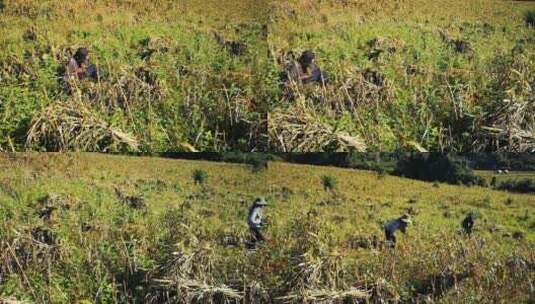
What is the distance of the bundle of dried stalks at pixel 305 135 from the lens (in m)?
6.71

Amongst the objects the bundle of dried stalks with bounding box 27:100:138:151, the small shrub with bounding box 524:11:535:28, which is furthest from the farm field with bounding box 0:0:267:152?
the small shrub with bounding box 524:11:535:28

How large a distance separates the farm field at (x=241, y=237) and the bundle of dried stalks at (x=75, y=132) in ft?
0.47

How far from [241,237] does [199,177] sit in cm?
60

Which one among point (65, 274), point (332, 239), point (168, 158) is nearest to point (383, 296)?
point (332, 239)

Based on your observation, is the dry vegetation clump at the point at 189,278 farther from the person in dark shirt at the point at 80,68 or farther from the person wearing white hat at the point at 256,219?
the person in dark shirt at the point at 80,68

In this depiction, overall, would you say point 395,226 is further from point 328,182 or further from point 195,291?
point 195,291

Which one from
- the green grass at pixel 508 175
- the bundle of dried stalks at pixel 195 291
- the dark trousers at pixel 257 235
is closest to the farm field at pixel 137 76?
the dark trousers at pixel 257 235

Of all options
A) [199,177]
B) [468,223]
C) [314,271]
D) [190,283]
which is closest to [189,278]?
[190,283]

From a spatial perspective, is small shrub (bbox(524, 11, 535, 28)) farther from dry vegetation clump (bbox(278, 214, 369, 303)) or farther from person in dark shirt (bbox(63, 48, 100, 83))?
person in dark shirt (bbox(63, 48, 100, 83))

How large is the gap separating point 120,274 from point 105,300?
0.78 feet

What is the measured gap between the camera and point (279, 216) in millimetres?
7172

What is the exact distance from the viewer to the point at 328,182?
7113mm

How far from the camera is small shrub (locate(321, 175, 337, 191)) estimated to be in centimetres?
705

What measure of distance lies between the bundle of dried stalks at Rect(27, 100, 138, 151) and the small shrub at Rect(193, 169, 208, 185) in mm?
537
